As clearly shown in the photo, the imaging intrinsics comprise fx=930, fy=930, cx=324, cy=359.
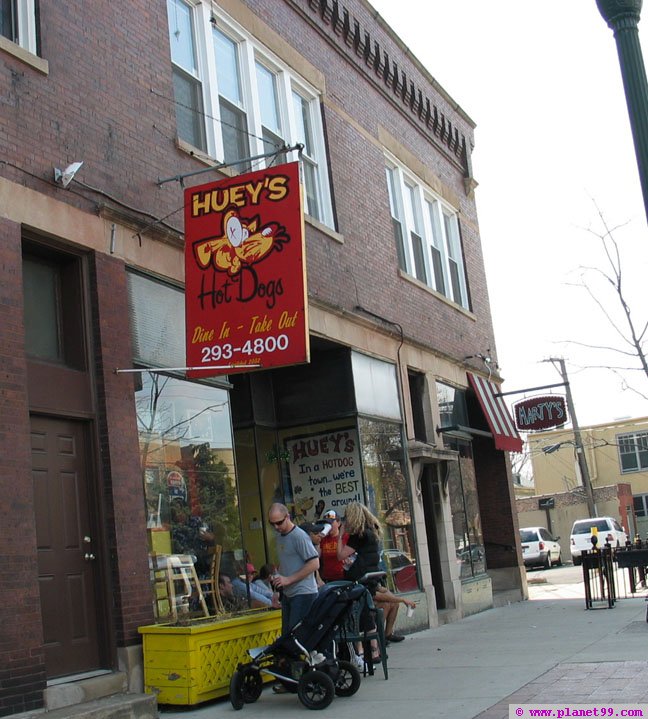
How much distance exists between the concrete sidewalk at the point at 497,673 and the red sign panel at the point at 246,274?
3.03 metres

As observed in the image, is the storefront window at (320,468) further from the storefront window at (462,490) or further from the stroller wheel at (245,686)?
the stroller wheel at (245,686)

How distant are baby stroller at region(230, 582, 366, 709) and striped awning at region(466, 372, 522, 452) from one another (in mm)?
→ 10479

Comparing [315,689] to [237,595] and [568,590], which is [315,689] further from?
[568,590]

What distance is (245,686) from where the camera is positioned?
26.2ft

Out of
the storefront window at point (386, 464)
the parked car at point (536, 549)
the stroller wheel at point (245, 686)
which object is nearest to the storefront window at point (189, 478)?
the stroller wheel at point (245, 686)

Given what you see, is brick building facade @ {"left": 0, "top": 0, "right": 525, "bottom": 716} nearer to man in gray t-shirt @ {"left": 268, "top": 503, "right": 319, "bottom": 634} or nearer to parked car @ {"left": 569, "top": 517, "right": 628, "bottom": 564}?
man in gray t-shirt @ {"left": 268, "top": 503, "right": 319, "bottom": 634}

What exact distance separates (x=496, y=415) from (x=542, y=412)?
93cm

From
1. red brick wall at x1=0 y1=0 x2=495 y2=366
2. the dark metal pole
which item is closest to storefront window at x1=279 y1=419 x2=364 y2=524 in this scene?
red brick wall at x1=0 y1=0 x2=495 y2=366

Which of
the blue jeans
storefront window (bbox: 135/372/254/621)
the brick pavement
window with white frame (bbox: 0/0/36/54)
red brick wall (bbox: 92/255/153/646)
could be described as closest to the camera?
the brick pavement

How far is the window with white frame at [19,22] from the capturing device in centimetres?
853

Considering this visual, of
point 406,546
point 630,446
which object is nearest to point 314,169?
point 406,546

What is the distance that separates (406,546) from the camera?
14250mm

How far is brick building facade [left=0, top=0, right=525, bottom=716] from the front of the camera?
8.04 meters

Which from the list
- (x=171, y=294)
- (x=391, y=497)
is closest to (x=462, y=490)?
(x=391, y=497)
